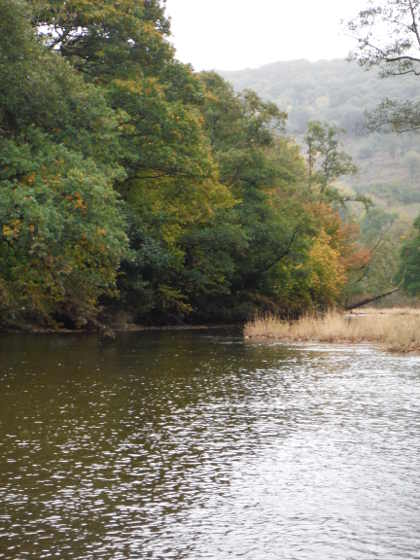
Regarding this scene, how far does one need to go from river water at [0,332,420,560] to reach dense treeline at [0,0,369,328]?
259 inches

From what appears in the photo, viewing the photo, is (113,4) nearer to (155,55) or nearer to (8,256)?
(155,55)

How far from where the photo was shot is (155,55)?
1250 inches

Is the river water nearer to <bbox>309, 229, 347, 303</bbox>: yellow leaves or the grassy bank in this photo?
the grassy bank

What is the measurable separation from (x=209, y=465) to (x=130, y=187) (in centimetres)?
2715

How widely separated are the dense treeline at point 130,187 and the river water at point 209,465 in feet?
21.6

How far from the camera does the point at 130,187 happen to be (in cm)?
3400

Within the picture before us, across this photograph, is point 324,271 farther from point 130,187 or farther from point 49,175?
point 49,175

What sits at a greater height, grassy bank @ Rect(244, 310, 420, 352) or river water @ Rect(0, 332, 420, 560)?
river water @ Rect(0, 332, 420, 560)

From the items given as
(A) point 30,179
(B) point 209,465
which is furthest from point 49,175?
(B) point 209,465

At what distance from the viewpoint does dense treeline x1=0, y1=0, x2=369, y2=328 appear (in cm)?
2086

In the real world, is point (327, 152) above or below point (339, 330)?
above

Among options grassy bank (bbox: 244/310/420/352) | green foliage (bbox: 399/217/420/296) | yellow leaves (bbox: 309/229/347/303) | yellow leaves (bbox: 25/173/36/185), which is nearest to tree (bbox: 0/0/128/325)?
yellow leaves (bbox: 25/173/36/185)

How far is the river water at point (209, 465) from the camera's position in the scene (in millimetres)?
5391

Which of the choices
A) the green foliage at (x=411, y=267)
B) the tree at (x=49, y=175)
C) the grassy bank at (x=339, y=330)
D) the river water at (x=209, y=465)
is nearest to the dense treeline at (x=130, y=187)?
the tree at (x=49, y=175)
